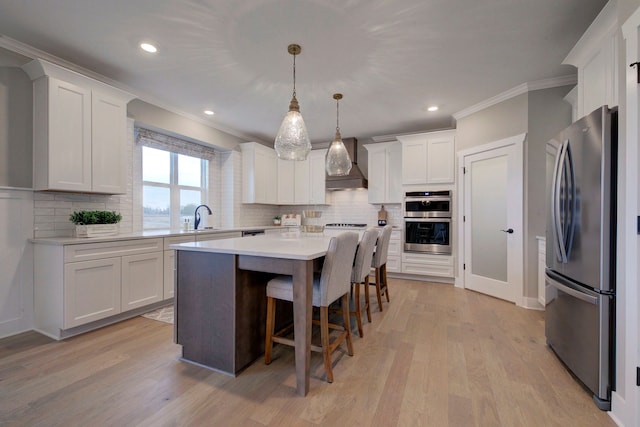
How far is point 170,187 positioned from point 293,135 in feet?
9.11

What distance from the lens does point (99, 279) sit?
100.0 inches

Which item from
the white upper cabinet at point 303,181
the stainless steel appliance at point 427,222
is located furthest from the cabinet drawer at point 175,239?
the stainless steel appliance at point 427,222

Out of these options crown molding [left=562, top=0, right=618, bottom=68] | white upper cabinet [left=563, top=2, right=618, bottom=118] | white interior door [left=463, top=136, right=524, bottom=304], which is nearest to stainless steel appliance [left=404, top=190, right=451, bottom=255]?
white interior door [left=463, top=136, right=524, bottom=304]

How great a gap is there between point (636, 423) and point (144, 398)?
8.45 feet

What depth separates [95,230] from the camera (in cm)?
268

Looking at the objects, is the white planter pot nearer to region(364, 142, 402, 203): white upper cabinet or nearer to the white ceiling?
the white ceiling

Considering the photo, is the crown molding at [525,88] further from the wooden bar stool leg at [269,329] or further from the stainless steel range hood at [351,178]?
the wooden bar stool leg at [269,329]

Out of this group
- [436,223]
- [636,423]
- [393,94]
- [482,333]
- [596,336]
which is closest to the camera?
[636,423]

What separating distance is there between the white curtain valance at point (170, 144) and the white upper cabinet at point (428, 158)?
3.33 m

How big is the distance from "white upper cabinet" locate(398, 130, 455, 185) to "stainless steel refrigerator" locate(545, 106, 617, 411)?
2249mm

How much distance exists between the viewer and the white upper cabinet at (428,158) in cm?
429

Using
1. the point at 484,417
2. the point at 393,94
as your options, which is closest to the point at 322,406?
the point at 484,417

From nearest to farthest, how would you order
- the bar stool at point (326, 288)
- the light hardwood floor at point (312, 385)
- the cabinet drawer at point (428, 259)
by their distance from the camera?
the light hardwood floor at point (312, 385) < the bar stool at point (326, 288) < the cabinet drawer at point (428, 259)

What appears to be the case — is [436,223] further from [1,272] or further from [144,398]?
[1,272]
